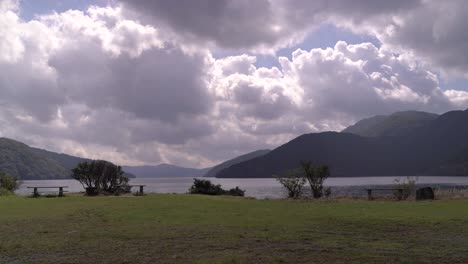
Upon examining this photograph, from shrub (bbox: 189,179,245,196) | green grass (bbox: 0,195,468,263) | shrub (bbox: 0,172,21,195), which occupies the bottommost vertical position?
green grass (bbox: 0,195,468,263)

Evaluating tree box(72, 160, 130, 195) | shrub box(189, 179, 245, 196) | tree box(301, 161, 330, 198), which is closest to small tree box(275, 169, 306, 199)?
tree box(301, 161, 330, 198)

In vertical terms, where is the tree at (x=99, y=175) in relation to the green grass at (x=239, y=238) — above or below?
above

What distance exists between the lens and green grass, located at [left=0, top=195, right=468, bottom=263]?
1195 cm

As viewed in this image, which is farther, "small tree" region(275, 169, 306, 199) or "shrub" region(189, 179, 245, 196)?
"shrub" region(189, 179, 245, 196)

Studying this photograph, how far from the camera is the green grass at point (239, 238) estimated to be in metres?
12.0

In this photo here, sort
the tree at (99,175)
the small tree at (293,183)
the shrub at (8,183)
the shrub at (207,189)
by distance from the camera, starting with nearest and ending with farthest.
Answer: the small tree at (293,183)
the shrub at (207,189)
the tree at (99,175)
the shrub at (8,183)

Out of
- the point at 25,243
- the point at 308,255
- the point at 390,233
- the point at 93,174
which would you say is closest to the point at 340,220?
the point at 390,233

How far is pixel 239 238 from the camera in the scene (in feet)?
49.6

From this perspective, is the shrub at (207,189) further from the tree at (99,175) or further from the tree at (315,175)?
the tree at (315,175)

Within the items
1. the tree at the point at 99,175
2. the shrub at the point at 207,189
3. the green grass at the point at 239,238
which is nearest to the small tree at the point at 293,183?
the shrub at the point at 207,189

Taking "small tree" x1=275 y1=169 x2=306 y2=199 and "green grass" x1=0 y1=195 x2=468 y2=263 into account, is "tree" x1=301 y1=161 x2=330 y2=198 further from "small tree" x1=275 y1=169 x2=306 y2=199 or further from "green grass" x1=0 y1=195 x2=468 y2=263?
"green grass" x1=0 y1=195 x2=468 y2=263

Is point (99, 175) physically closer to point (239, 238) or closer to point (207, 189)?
point (207, 189)

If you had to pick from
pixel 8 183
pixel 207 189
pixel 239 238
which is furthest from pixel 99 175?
pixel 239 238

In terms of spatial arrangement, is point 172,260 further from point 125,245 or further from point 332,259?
point 332,259
